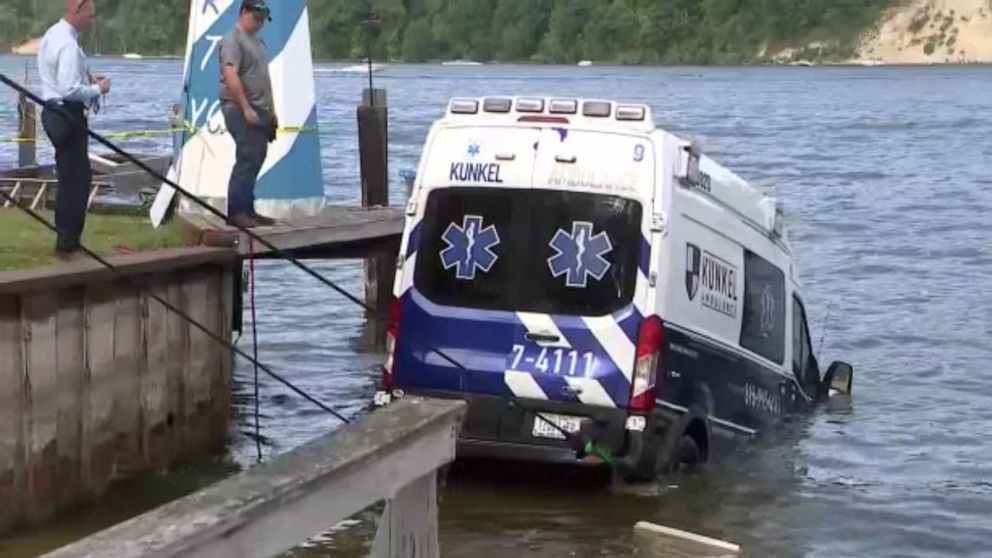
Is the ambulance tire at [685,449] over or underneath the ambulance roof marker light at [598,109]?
underneath

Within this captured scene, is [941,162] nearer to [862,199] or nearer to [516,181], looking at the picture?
[862,199]

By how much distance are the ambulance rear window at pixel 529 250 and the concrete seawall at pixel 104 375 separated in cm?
176

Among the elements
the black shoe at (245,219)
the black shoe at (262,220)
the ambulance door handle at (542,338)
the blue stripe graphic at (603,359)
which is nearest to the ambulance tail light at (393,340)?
the ambulance door handle at (542,338)

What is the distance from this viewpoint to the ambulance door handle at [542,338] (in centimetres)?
1081

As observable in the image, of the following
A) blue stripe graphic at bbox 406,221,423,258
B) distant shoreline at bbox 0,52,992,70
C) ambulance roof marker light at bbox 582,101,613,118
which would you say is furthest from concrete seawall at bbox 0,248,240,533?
distant shoreline at bbox 0,52,992,70

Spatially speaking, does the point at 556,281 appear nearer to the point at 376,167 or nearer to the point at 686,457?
Answer: the point at 686,457

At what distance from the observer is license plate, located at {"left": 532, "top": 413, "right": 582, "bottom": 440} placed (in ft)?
35.5

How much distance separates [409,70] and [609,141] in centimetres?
12788

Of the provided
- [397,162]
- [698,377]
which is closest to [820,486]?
[698,377]

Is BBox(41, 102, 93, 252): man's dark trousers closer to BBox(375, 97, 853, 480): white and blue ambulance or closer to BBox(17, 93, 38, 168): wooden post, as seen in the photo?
BBox(375, 97, 853, 480): white and blue ambulance

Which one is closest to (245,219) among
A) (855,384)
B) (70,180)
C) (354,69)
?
(70,180)

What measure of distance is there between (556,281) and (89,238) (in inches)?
140

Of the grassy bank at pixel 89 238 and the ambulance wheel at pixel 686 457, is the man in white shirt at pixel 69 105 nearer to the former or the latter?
the grassy bank at pixel 89 238

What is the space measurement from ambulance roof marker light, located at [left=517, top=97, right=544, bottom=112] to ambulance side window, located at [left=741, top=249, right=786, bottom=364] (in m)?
1.99
